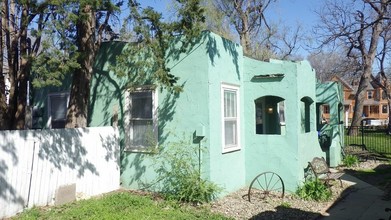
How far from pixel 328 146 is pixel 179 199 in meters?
8.23

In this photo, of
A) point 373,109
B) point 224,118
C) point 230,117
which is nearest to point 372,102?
point 373,109

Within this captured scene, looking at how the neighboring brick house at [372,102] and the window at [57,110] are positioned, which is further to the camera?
the neighboring brick house at [372,102]

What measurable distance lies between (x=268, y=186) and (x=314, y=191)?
1153 mm

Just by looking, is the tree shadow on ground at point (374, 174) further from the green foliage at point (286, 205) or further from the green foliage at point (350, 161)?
the green foliage at point (286, 205)

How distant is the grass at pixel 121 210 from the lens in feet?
22.1

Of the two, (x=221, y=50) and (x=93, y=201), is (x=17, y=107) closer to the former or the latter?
(x=93, y=201)

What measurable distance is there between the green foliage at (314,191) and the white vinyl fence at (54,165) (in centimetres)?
464

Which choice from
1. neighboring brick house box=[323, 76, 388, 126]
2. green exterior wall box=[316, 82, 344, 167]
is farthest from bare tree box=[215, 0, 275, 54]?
neighboring brick house box=[323, 76, 388, 126]

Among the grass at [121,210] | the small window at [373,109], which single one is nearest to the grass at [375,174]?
the grass at [121,210]

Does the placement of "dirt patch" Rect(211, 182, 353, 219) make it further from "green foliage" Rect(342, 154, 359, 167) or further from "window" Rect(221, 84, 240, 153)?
"green foliage" Rect(342, 154, 359, 167)

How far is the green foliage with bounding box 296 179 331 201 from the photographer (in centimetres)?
868

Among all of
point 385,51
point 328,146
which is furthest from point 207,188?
point 385,51

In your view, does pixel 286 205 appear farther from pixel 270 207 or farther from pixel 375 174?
pixel 375 174

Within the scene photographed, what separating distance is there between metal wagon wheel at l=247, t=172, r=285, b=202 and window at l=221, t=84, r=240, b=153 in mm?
1057
